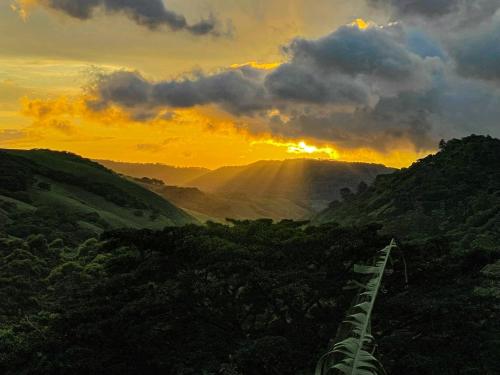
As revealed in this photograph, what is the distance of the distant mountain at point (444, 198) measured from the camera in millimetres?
114250

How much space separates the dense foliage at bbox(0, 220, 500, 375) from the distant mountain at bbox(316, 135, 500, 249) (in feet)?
233

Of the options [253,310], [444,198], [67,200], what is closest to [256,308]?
[253,310]

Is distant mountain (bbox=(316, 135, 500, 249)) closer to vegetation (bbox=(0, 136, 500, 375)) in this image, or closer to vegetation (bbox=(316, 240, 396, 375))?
vegetation (bbox=(0, 136, 500, 375))

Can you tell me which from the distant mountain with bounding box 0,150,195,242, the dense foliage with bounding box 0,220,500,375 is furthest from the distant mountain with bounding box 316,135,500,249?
the dense foliage with bounding box 0,220,500,375

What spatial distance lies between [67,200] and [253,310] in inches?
3816

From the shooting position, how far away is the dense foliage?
74.9 ft

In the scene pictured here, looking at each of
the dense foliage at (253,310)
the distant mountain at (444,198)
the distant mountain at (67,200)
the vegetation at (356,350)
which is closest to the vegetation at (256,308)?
the dense foliage at (253,310)

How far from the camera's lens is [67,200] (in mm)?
116938

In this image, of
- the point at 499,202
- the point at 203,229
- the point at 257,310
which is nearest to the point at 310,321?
the point at 257,310

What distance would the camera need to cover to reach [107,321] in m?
25.4

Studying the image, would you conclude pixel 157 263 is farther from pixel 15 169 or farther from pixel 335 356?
pixel 15 169

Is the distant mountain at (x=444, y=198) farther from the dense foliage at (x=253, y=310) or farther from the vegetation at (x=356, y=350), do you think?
the vegetation at (x=356, y=350)

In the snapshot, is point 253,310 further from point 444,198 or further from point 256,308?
point 444,198

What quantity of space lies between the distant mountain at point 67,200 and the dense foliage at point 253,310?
60.8 meters
